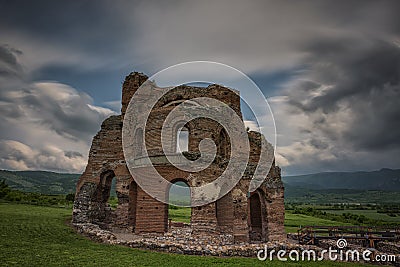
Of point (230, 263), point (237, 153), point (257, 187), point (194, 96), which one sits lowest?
point (230, 263)

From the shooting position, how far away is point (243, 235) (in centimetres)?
2220

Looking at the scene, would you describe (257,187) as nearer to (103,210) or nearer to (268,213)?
(268,213)

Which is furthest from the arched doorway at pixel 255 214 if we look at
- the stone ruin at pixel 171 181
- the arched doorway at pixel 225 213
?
the arched doorway at pixel 225 213

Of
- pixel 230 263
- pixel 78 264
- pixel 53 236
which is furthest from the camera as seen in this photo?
pixel 53 236

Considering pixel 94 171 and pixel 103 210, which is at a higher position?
pixel 94 171

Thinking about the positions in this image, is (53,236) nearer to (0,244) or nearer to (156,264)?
(0,244)

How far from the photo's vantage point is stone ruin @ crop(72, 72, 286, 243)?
2145 cm

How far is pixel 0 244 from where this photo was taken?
14703 mm

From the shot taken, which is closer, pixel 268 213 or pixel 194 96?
pixel 268 213

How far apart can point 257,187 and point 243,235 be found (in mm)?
3781

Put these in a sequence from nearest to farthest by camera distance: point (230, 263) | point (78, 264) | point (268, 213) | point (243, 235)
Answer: point (78, 264) → point (230, 263) → point (243, 235) → point (268, 213)

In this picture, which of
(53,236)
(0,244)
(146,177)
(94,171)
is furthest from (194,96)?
(0,244)

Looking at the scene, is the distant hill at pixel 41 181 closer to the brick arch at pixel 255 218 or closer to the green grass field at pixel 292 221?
the green grass field at pixel 292 221

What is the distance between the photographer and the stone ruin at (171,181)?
2145cm
